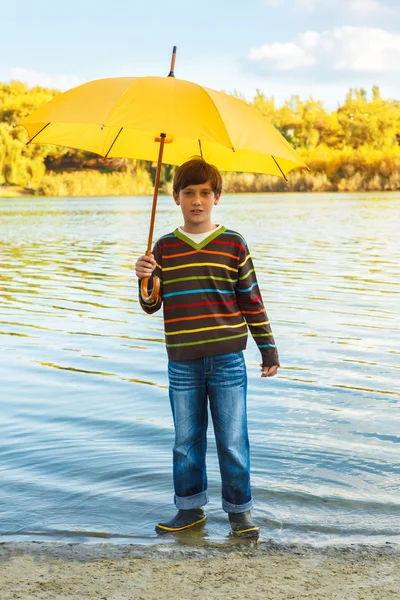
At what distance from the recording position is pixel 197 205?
3838mm

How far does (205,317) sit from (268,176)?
5082 centimetres

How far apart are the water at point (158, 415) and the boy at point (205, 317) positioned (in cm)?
47

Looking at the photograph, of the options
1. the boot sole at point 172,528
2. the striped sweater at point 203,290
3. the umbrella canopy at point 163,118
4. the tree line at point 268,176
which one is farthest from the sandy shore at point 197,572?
the tree line at point 268,176

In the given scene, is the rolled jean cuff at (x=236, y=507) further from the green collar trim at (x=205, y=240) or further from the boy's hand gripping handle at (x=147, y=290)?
the green collar trim at (x=205, y=240)

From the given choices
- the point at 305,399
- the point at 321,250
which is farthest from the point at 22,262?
the point at 305,399

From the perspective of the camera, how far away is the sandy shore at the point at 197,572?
3.24 meters

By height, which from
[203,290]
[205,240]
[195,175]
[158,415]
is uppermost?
[195,175]

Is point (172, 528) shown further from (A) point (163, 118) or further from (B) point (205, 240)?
(A) point (163, 118)


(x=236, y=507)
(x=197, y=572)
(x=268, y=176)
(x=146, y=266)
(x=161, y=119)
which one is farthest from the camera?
(x=268, y=176)

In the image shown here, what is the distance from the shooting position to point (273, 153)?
4203 millimetres

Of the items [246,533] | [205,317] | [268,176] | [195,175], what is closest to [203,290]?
[205,317]

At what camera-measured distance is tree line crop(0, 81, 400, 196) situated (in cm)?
5706

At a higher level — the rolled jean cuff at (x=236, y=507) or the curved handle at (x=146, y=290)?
the curved handle at (x=146, y=290)

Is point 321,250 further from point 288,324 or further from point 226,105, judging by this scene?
point 226,105
